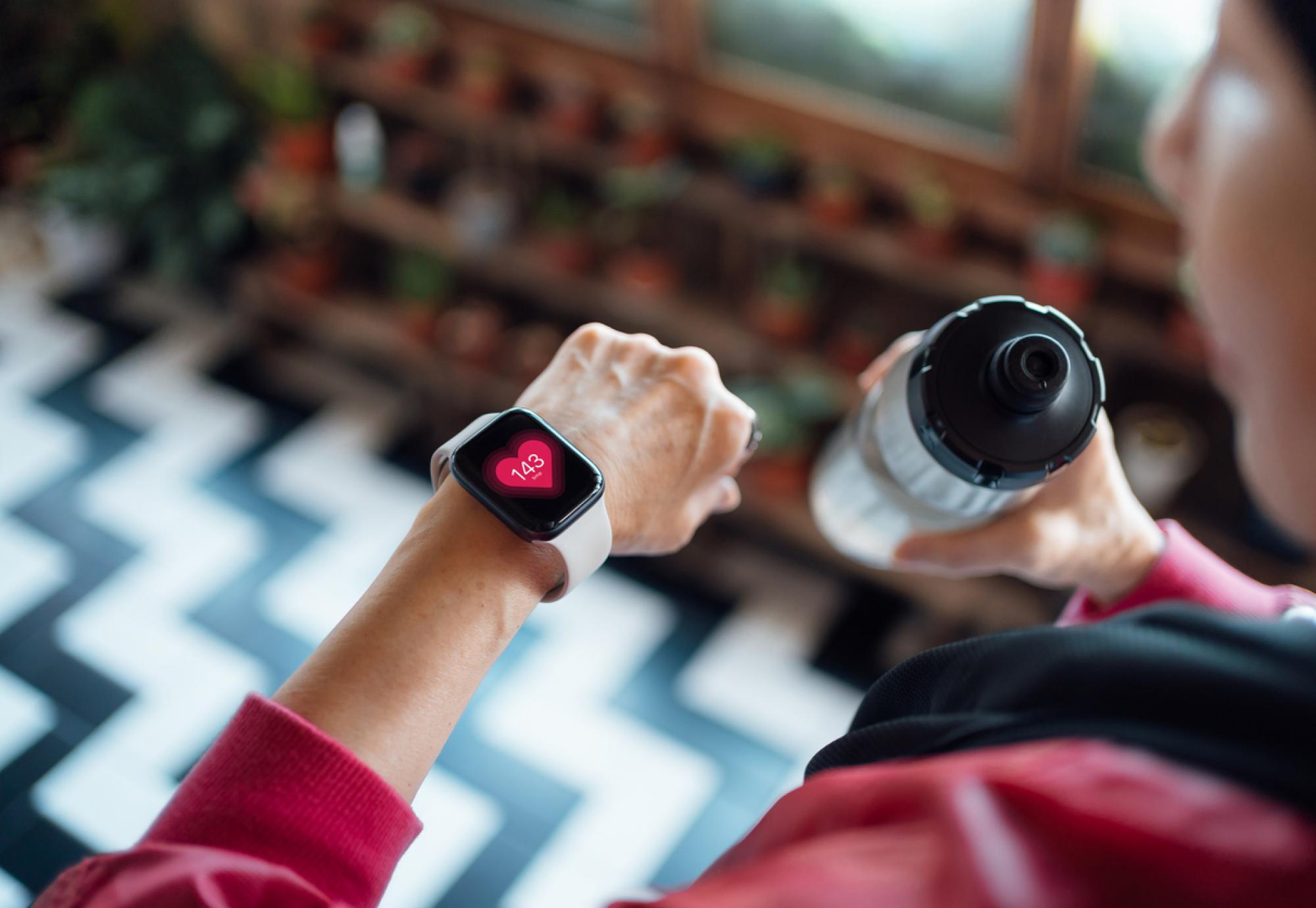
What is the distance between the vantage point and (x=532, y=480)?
0.86m

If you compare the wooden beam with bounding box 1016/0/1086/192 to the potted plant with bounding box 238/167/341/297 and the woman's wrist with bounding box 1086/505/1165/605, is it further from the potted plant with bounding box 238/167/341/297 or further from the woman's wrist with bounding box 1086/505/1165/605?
the potted plant with bounding box 238/167/341/297

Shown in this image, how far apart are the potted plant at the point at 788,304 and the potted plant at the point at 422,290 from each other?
1.05m

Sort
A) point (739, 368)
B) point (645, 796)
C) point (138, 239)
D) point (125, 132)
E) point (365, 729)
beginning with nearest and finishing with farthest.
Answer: point (365, 729) → point (645, 796) → point (739, 368) → point (125, 132) → point (138, 239)

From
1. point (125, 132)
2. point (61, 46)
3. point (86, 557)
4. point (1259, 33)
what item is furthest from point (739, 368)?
point (61, 46)

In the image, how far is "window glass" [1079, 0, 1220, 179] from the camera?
6.63ft

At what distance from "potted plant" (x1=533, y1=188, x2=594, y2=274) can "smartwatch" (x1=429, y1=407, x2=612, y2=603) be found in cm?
225

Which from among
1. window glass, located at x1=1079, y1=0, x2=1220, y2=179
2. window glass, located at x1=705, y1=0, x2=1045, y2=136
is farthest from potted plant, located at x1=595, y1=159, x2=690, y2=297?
window glass, located at x1=1079, y1=0, x2=1220, y2=179

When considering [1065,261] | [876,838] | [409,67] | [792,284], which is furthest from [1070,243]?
[876,838]

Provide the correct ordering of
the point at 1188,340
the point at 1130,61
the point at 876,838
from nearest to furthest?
the point at 876,838 → the point at 1130,61 → the point at 1188,340

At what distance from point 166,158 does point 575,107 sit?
4.99ft

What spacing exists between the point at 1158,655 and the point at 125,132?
383 centimetres

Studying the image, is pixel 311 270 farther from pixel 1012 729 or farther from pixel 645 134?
pixel 1012 729

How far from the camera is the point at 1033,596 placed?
9.00 feet

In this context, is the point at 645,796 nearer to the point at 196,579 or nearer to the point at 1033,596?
the point at 1033,596
